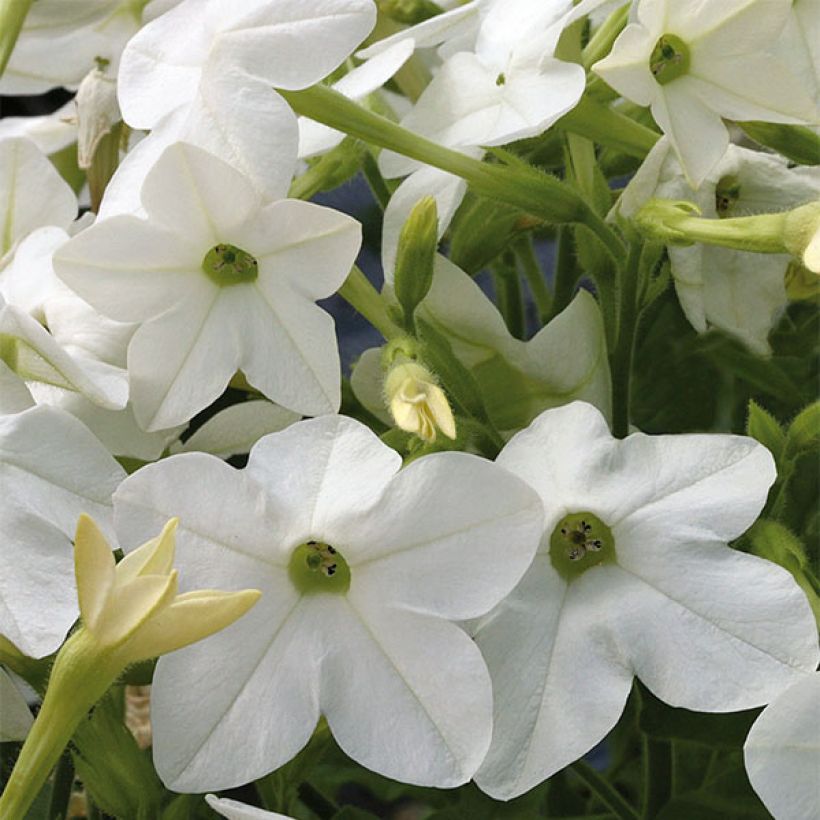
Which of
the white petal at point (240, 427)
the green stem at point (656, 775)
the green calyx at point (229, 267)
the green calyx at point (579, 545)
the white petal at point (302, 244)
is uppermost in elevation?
the white petal at point (302, 244)

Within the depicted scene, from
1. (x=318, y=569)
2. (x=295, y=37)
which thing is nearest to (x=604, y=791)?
(x=318, y=569)

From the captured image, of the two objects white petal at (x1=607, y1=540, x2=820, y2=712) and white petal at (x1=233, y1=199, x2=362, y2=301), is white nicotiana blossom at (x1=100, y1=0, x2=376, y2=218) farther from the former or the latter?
white petal at (x1=607, y1=540, x2=820, y2=712)

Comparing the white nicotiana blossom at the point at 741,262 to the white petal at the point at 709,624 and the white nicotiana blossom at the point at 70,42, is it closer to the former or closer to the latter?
the white petal at the point at 709,624

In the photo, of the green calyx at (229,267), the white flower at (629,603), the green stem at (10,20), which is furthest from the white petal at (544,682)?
the green stem at (10,20)

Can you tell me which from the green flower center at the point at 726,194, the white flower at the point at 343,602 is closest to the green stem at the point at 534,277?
the green flower center at the point at 726,194

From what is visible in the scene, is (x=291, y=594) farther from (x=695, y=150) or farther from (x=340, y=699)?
(x=695, y=150)

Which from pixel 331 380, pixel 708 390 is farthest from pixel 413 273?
pixel 708 390

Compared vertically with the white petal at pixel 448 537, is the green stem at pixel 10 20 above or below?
above

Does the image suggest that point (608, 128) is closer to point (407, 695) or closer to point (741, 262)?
point (741, 262)

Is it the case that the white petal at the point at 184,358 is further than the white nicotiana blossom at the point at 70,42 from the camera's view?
No
